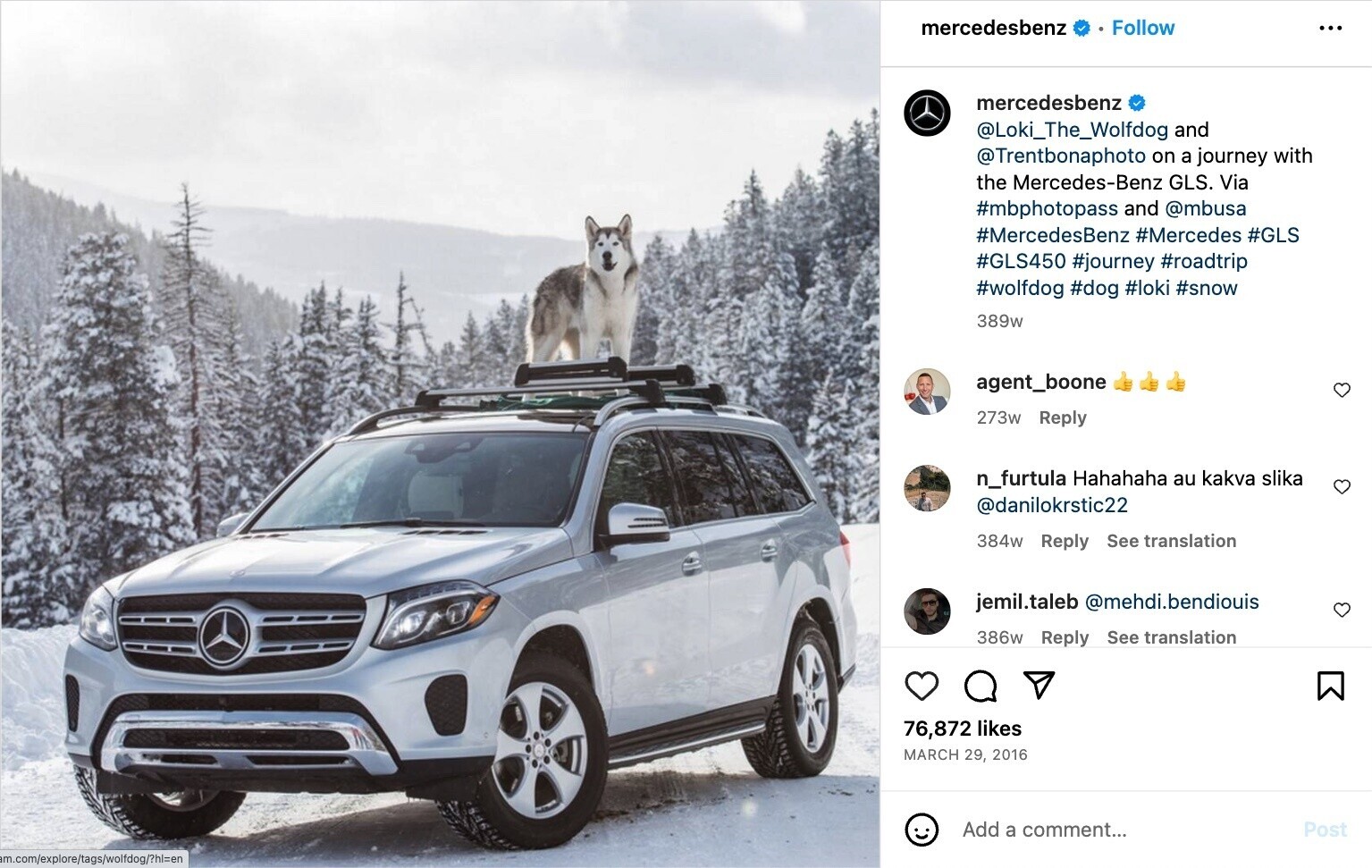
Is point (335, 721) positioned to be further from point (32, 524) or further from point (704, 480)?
point (32, 524)

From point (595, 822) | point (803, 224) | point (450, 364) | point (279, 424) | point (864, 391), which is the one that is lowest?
point (279, 424)

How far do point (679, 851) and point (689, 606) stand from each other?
170 centimetres

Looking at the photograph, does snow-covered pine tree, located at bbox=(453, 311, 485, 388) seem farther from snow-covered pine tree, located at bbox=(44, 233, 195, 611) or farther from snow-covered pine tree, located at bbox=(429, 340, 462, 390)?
snow-covered pine tree, located at bbox=(44, 233, 195, 611)

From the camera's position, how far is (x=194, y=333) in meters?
66.2

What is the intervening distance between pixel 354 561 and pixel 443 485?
1.38m

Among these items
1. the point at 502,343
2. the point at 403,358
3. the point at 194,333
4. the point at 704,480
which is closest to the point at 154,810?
the point at 704,480

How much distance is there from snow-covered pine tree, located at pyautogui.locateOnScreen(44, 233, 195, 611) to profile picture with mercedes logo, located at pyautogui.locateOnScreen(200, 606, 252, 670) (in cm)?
5355

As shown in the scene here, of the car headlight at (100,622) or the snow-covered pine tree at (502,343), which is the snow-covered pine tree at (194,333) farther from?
the car headlight at (100,622)

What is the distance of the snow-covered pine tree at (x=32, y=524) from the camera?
59906 mm

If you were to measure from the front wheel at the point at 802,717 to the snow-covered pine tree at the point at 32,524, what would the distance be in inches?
2039

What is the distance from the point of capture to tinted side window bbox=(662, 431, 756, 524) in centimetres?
970
